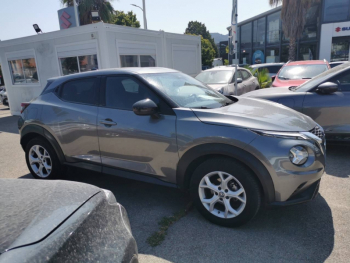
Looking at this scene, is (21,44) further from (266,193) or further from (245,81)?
(266,193)

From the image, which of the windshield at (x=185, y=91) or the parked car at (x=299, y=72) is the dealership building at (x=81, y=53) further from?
the windshield at (x=185, y=91)

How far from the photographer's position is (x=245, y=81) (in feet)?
33.7

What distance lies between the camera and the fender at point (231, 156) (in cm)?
261

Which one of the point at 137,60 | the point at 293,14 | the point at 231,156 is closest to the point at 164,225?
the point at 231,156

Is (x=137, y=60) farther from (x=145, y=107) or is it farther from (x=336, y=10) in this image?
(x=336, y=10)

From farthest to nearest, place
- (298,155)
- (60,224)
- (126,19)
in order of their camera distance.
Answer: (126,19), (298,155), (60,224)

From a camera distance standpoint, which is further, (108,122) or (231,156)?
(108,122)

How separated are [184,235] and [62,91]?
8.78ft

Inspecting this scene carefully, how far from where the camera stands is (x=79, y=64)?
33.1 feet

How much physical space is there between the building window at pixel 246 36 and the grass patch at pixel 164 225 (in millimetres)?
29612

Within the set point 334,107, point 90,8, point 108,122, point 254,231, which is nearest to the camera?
point 254,231

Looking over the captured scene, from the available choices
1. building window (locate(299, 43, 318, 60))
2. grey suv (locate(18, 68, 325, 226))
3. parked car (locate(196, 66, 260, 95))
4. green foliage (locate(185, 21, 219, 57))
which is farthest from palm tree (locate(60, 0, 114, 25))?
green foliage (locate(185, 21, 219, 57))

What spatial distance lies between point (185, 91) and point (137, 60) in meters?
7.65

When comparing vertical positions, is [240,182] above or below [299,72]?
below
